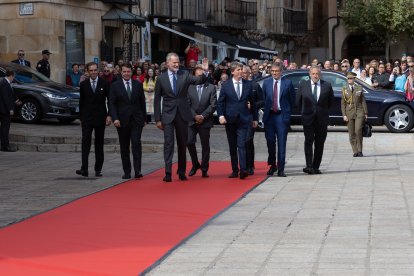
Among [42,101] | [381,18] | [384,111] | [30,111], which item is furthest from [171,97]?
[381,18]

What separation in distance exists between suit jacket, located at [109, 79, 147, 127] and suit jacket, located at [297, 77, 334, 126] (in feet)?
8.57

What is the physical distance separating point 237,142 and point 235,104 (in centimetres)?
58

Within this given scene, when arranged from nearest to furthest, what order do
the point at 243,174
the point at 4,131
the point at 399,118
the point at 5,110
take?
the point at 243,174 → the point at 4,131 → the point at 5,110 → the point at 399,118

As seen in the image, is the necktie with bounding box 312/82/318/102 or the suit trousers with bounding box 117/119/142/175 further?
the necktie with bounding box 312/82/318/102

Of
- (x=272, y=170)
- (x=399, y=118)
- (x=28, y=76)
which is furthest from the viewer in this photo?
→ (x=28, y=76)

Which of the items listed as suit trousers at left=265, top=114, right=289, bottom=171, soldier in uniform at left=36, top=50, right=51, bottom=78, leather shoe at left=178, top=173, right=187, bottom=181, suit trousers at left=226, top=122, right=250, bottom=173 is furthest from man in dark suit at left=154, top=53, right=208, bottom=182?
soldier in uniform at left=36, top=50, right=51, bottom=78

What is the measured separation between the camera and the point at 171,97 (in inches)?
641

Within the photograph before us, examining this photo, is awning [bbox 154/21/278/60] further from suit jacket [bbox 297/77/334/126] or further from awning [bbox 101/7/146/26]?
suit jacket [bbox 297/77/334/126]

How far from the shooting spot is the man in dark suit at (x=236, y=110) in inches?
653

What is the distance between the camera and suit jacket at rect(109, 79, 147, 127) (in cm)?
1647

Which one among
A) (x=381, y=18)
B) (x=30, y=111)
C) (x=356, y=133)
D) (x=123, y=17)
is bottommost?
(x=356, y=133)

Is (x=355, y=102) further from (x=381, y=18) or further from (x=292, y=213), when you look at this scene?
(x=381, y=18)

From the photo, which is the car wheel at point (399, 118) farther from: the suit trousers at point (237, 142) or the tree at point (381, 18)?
the tree at point (381, 18)

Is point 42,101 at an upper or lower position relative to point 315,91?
lower
